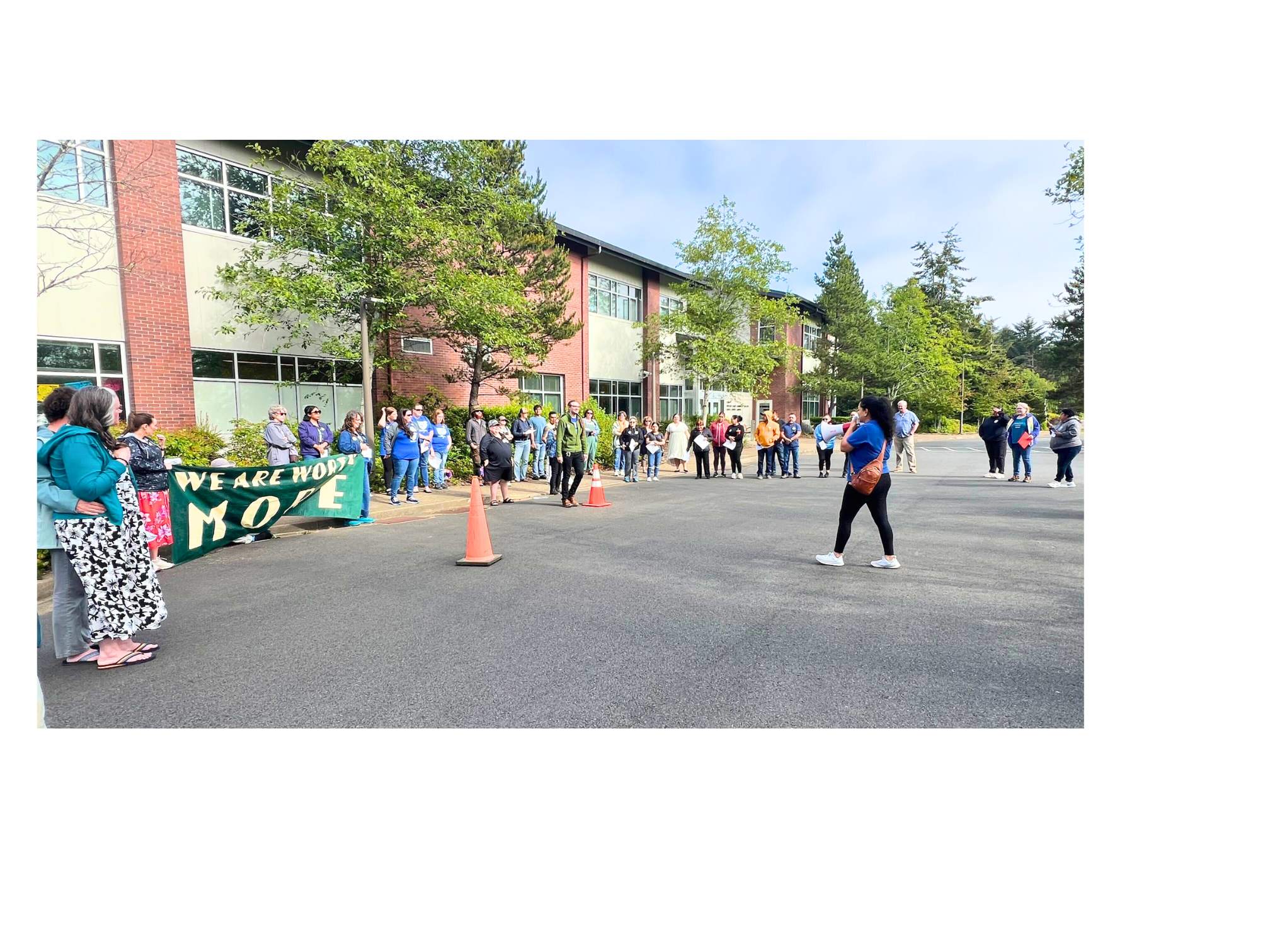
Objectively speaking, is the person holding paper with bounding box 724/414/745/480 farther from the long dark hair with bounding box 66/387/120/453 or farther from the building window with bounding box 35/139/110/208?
the long dark hair with bounding box 66/387/120/453

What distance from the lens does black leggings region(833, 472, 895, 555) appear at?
6.64m

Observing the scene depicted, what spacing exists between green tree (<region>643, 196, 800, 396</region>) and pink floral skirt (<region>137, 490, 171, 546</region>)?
20.6 m

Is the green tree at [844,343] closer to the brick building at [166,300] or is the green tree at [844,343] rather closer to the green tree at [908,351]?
the green tree at [908,351]

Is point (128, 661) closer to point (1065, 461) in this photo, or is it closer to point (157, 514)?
point (157, 514)

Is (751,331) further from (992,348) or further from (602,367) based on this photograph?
(992,348)

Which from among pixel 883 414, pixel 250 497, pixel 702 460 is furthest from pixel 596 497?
pixel 702 460

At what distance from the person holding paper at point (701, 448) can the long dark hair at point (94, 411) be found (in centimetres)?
1461

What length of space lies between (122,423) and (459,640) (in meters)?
9.79

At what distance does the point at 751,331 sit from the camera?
29.1 m

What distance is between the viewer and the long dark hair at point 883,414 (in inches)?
265

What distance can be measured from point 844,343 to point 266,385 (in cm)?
3601

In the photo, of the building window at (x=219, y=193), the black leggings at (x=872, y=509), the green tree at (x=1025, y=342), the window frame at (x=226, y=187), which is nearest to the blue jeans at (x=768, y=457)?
the black leggings at (x=872, y=509)

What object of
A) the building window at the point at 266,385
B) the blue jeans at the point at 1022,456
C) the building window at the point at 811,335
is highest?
the building window at the point at 811,335
